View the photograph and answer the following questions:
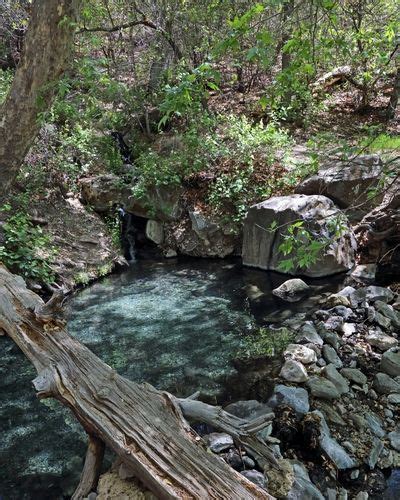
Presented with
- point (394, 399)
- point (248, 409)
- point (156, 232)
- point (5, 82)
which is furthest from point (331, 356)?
point (5, 82)

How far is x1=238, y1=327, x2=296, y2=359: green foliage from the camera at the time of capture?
5238 mm

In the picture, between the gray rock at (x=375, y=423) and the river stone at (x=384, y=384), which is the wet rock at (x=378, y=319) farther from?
the gray rock at (x=375, y=423)

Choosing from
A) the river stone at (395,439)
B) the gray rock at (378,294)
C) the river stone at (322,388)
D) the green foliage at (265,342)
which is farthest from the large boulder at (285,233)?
the river stone at (395,439)

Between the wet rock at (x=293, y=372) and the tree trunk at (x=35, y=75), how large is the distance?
5.14m

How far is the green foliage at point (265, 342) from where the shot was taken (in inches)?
206

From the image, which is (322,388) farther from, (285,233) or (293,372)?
(285,233)

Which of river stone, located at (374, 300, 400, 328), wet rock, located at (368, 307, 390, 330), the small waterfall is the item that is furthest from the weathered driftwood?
the small waterfall

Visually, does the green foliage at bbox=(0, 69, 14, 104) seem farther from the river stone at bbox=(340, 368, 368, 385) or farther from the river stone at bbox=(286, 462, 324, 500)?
the river stone at bbox=(286, 462, 324, 500)

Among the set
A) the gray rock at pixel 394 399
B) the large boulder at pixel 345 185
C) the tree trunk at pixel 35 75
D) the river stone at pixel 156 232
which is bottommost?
the gray rock at pixel 394 399

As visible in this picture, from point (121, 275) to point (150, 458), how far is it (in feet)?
21.0

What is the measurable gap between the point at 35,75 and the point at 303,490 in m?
6.57

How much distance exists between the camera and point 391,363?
4.58 metres

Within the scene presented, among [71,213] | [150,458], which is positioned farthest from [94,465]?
[71,213]

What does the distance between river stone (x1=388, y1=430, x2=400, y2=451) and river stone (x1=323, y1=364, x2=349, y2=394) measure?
672 millimetres
